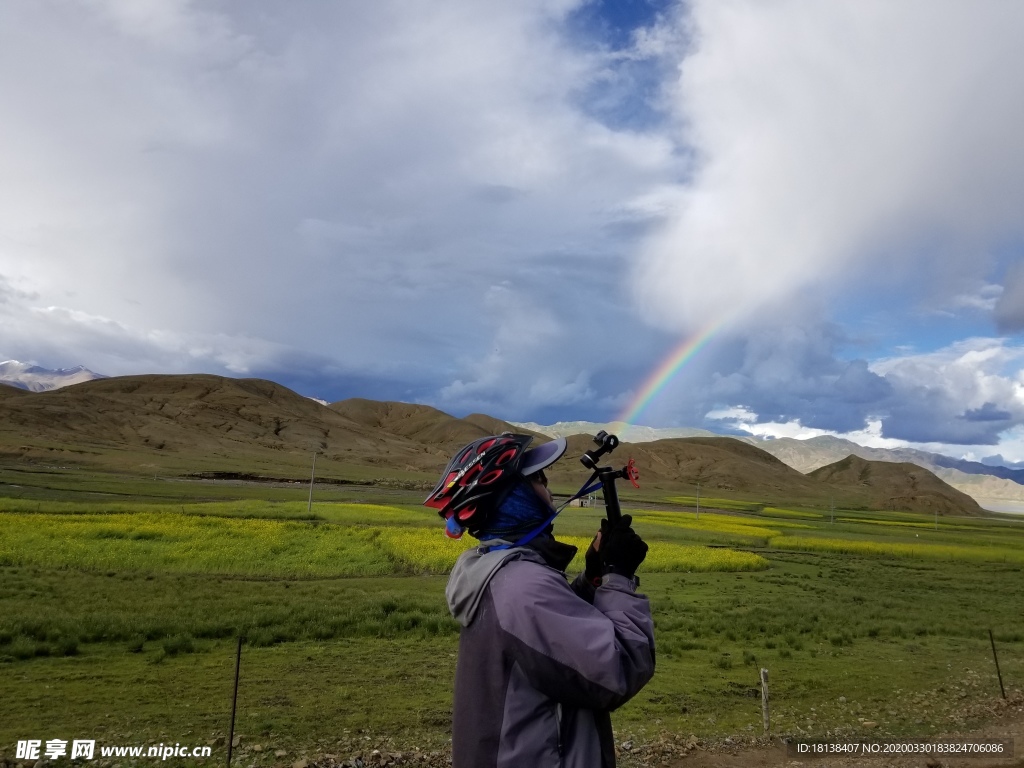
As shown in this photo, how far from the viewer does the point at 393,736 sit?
8570mm

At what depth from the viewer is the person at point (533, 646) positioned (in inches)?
86.6

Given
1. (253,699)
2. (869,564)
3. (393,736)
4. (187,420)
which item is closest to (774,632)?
(393,736)

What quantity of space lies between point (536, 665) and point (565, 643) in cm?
13

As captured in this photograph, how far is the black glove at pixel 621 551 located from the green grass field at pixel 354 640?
689 cm

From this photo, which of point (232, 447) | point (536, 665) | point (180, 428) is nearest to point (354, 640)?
point (536, 665)

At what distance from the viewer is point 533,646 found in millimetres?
2205

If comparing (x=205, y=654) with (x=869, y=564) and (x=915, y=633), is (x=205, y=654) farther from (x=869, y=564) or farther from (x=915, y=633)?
(x=869, y=564)

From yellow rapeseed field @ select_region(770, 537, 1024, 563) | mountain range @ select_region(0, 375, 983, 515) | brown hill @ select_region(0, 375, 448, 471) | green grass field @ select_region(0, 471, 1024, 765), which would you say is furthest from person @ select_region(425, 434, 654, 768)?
brown hill @ select_region(0, 375, 448, 471)

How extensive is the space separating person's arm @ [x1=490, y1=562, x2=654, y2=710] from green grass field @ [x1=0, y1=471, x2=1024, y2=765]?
6991 mm

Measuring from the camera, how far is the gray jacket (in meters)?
2.20

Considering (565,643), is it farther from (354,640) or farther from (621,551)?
(354,640)

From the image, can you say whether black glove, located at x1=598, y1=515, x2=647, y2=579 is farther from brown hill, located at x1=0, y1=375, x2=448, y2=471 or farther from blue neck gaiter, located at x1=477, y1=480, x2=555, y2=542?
brown hill, located at x1=0, y1=375, x2=448, y2=471

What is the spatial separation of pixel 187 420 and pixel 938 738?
568ft

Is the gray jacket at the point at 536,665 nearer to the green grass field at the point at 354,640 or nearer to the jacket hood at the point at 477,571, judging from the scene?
the jacket hood at the point at 477,571
